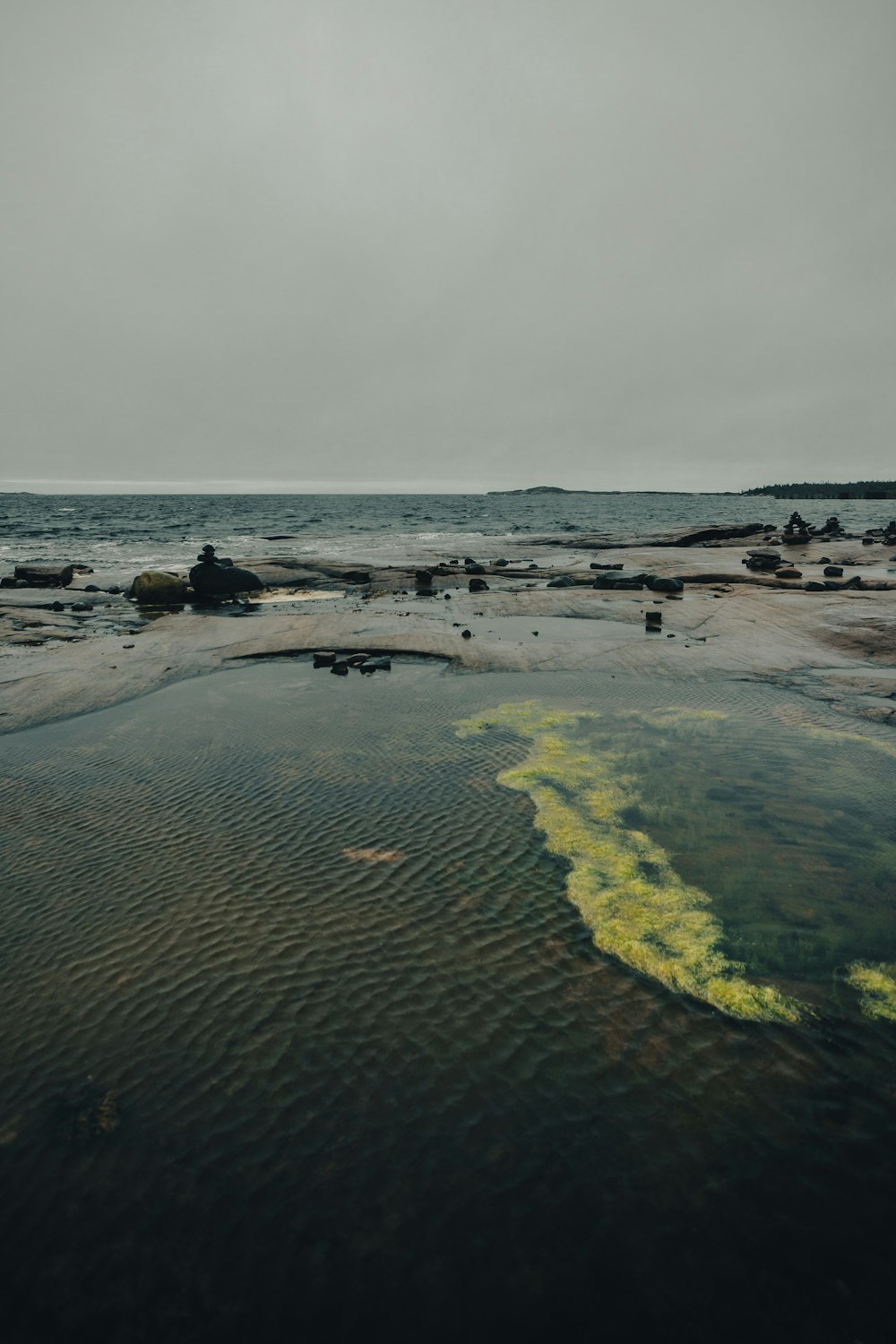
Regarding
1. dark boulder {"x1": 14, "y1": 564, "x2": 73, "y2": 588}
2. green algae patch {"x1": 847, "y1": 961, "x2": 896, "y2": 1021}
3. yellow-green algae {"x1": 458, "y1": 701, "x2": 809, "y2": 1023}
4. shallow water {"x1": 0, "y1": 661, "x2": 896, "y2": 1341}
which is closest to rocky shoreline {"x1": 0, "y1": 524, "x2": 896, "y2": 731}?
dark boulder {"x1": 14, "y1": 564, "x2": 73, "y2": 588}

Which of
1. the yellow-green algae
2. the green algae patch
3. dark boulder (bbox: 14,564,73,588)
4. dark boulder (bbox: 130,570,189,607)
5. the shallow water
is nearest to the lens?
the shallow water

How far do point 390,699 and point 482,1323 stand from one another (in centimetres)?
787

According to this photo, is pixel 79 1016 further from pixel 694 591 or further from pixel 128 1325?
pixel 694 591

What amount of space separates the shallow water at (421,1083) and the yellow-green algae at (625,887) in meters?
0.15

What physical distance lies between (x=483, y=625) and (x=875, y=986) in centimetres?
1235

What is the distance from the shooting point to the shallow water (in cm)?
254

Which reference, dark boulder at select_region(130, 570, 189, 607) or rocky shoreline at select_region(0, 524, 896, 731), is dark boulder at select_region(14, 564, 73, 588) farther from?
dark boulder at select_region(130, 570, 189, 607)

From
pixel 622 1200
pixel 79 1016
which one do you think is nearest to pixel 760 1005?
pixel 622 1200

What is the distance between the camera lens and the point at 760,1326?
239cm

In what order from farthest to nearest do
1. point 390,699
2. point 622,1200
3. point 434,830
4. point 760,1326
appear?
point 390,699 → point 434,830 → point 622,1200 → point 760,1326

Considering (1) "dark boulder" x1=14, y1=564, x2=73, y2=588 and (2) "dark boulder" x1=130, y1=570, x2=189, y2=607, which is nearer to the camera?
(2) "dark boulder" x1=130, y1=570, x2=189, y2=607

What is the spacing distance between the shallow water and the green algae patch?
0.07 metres

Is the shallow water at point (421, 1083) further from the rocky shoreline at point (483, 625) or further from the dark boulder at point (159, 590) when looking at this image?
the dark boulder at point (159, 590)

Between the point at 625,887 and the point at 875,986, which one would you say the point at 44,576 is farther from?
the point at 875,986
